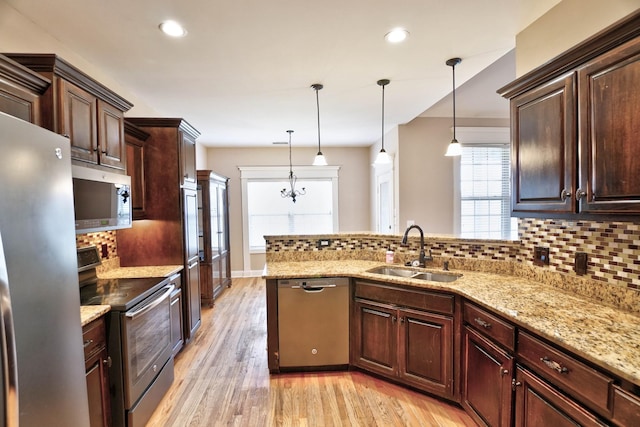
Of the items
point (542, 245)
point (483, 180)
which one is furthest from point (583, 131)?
point (483, 180)

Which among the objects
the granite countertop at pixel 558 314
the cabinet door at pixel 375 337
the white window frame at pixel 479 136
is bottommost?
the cabinet door at pixel 375 337

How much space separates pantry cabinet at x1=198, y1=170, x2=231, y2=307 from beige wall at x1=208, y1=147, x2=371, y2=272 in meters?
0.94

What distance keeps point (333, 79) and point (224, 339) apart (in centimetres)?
297

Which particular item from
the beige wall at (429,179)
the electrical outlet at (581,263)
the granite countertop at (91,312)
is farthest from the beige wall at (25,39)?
the beige wall at (429,179)

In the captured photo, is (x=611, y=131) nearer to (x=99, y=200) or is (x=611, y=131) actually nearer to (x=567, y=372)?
(x=567, y=372)

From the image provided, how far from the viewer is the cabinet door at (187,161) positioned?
3.05m

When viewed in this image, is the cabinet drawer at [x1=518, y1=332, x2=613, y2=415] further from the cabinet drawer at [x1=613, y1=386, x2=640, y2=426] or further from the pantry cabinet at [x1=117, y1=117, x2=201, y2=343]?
the pantry cabinet at [x1=117, y1=117, x2=201, y2=343]

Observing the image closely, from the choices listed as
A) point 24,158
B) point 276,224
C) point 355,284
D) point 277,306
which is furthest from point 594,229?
point 276,224

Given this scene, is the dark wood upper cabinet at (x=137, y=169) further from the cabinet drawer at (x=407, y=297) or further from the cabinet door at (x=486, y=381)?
the cabinet door at (x=486, y=381)

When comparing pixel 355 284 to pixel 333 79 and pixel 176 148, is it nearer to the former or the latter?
pixel 333 79

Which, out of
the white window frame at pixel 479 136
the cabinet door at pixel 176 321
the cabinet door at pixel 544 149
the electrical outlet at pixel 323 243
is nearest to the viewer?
the cabinet door at pixel 544 149

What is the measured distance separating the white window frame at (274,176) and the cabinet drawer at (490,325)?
4.33 metres

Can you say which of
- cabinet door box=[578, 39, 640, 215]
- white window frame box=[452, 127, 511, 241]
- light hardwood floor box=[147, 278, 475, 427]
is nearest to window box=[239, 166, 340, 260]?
white window frame box=[452, 127, 511, 241]

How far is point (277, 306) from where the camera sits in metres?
2.58
